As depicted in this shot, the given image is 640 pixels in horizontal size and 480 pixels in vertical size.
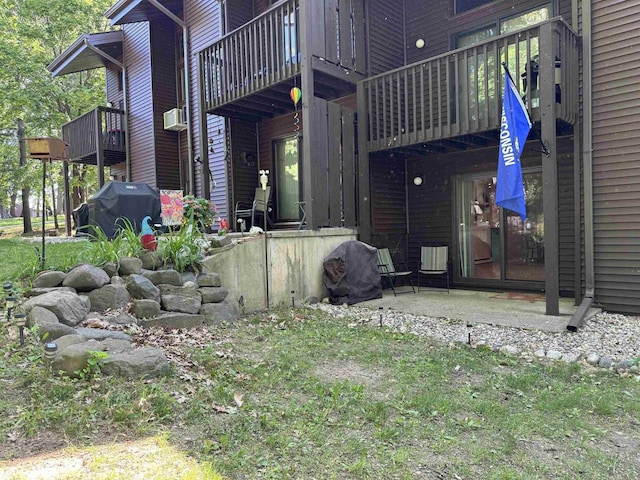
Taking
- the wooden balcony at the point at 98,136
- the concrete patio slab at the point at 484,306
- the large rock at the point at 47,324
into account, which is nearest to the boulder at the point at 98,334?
the large rock at the point at 47,324

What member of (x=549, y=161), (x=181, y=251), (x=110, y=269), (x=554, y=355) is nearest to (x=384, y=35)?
(x=549, y=161)

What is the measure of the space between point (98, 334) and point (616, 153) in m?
5.97

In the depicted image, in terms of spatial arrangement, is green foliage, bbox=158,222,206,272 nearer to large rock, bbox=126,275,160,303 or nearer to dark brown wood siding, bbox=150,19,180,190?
large rock, bbox=126,275,160,303

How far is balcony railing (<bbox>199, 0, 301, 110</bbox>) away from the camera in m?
6.79

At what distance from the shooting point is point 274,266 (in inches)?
227

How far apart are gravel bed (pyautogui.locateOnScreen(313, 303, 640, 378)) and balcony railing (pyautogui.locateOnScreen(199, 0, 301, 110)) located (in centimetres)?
392

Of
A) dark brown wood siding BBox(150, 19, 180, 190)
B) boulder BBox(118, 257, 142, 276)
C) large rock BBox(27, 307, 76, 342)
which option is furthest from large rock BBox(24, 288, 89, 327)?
dark brown wood siding BBox(150, 19, 180, 190)

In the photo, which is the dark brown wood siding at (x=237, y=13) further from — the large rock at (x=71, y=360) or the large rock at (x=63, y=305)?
the large rock at (x=71, y=360)

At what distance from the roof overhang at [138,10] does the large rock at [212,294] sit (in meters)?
8.78

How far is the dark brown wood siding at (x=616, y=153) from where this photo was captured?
531cm

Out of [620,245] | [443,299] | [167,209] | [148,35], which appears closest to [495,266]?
[443,299]

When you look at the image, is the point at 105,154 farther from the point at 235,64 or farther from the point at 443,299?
the point at 443,299

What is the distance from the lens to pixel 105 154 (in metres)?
13.1

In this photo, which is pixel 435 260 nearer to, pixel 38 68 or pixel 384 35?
pixel 384 35
